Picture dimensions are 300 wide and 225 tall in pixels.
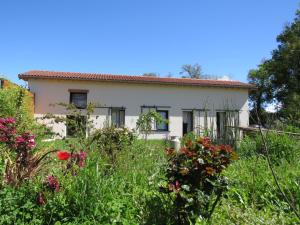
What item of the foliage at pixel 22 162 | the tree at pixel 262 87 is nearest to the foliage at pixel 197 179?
the foliage at pixel 22 162

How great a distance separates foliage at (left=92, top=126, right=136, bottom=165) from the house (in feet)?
48.2

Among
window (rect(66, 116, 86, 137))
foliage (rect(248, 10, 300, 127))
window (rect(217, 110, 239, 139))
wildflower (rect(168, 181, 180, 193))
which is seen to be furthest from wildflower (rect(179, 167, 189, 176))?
foliage (rect(248, 10, 300, 127))

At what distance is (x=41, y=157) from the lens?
480 centimetres

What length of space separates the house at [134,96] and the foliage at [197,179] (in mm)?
18206

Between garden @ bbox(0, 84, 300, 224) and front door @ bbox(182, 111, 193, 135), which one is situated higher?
front door @ bbox(182, 111, 193, 135)

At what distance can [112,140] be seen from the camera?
7.01 meters

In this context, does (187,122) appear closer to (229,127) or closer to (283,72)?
(283,72)

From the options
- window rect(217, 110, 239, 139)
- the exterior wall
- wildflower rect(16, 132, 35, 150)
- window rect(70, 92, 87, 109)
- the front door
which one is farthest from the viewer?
the front door

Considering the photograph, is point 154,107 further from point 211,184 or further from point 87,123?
point 211,184

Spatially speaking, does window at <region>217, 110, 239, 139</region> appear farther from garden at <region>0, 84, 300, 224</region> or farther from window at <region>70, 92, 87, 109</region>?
window at <region>70, 92, 87, 109</region>

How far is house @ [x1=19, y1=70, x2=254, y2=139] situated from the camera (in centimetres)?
2284

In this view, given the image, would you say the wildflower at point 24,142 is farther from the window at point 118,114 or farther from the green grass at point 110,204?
the window at point 118,114

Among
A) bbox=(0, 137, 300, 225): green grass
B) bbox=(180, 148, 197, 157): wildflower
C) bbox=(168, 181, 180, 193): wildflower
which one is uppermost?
bbox=(180, 148, 197, 157): wildflower

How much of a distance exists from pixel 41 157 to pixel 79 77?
61.6ft
